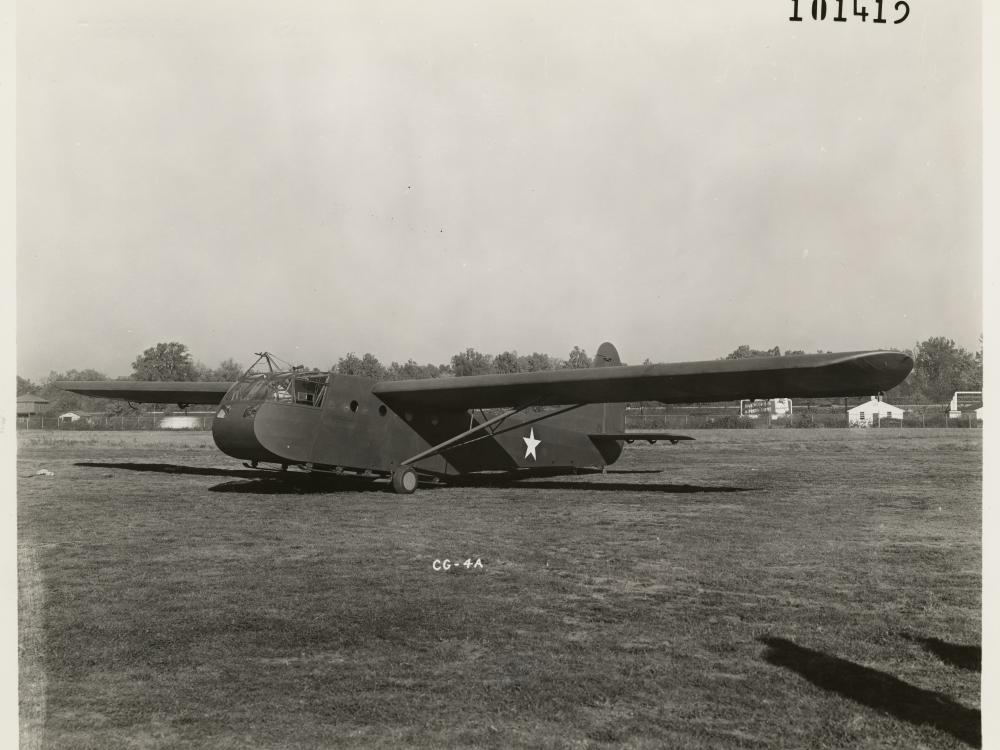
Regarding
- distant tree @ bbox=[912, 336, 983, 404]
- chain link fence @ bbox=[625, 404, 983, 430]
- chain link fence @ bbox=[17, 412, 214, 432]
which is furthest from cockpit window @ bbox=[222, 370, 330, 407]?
distant tree @ bbox=[912, 336, 983, 404]

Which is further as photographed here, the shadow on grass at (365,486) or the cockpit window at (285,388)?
the shadow on grass at (365,486)

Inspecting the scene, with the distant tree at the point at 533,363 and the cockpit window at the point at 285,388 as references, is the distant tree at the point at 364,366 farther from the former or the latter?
the cockpit window at the point at 285,388

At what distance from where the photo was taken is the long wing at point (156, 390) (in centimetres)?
1903

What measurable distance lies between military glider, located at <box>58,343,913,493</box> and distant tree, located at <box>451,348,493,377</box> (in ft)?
201

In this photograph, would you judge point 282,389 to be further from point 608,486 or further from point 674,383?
point 608,486

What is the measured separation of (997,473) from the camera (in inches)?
220

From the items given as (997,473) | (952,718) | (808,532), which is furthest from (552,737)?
(808,532)

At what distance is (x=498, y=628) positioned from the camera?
17.5 ft

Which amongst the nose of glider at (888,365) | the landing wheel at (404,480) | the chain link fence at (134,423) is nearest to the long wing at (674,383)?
the nose of glider at (888,365)

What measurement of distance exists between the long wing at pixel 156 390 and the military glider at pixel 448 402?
18.6ft

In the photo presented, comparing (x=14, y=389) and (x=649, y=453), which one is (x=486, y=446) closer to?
(x=14, y=389)

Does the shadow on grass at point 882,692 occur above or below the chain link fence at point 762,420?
above

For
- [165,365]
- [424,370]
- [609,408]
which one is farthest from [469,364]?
[609,408]

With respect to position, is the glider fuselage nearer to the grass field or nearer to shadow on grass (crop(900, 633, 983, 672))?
the grass field
